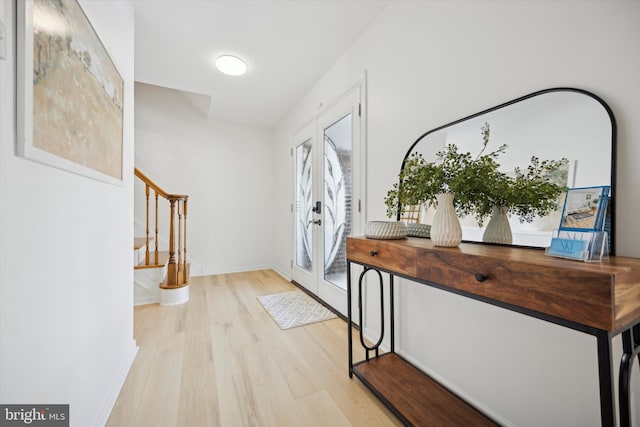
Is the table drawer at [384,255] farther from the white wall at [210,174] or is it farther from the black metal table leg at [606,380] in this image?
the white wall at [210,174]

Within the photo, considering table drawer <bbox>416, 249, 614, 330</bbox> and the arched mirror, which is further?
the arched mirror

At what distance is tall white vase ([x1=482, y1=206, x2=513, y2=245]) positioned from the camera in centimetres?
112

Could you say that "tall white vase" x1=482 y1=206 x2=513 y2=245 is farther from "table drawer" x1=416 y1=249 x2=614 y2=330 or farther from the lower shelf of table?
the lower shelf of table

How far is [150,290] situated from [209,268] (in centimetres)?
122

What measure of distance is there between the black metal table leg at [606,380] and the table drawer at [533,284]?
4cm

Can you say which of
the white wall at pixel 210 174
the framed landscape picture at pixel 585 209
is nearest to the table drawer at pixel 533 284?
the framed landscape picture at pixel 585 209

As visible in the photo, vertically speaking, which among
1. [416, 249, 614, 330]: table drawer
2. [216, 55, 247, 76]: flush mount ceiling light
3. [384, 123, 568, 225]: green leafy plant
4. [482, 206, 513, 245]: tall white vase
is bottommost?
[416, 249, 614, 330]: table drawer

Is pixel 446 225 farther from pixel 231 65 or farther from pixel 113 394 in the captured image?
pixel 231 65

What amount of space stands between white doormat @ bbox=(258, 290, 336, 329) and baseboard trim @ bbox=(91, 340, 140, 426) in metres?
1.05

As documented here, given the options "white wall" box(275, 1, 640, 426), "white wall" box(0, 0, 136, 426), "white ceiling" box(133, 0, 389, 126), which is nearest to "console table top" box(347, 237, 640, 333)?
"white wall" box(275, 1, 640, 426)

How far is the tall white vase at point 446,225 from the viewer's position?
1.10 meters

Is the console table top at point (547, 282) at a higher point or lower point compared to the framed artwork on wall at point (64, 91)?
lower

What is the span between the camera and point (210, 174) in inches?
161

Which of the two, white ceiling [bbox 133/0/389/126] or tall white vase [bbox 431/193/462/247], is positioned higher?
white ceiling [bbox 133/0/389/126]
